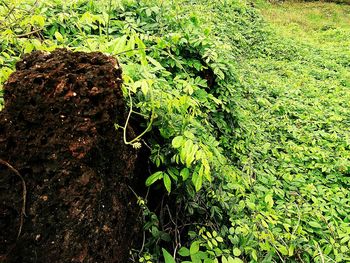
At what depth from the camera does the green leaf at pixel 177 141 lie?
1801 mm

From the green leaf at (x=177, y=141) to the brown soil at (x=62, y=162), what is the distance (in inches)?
11.7

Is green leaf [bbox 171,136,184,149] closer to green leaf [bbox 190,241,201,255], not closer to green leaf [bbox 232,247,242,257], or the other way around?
green leaf [bbox 190,241,201,255]

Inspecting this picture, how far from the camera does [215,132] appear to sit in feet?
11.6

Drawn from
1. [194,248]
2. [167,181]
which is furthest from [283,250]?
[167,181]

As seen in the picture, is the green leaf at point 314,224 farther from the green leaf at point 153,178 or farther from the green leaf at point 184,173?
the green leaf at point 153,178

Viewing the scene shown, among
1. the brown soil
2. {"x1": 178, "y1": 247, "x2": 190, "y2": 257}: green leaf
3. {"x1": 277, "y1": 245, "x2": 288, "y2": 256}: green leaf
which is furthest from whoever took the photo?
{"x1": 277, "y1": 245, "x2": 288, "y2": 256}: green leaf

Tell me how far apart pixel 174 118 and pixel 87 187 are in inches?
29.5

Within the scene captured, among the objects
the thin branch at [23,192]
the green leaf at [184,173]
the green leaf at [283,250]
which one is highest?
the thin branch at [23,192]

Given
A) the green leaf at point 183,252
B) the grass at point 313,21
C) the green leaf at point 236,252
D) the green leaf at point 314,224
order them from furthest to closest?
the grass at point 313,21, the green leaf at point 314,224, the green leaf at point 236,252, the green leaf at point 183,252

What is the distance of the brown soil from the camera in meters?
1.43

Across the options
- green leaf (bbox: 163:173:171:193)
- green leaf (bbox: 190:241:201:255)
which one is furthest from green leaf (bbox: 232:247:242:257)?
green leaf (bbox: 163:173:171:193)

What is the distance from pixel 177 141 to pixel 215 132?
1.76 metres

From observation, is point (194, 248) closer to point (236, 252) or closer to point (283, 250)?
point (236, 252)

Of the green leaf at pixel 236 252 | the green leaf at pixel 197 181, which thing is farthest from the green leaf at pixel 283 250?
the green leaf at pixel 197 181
